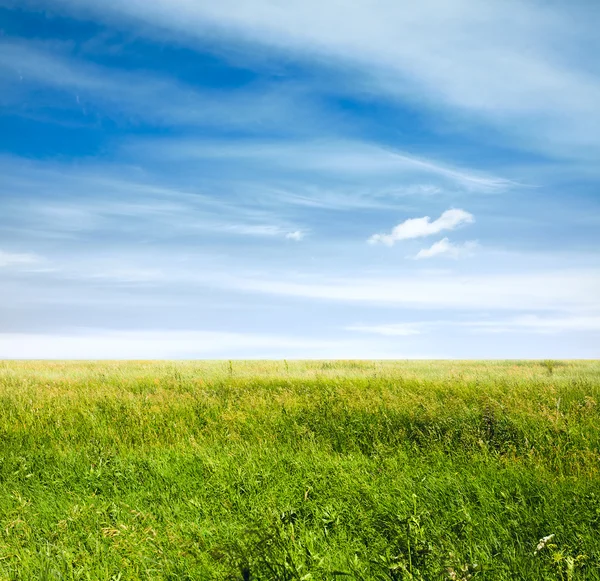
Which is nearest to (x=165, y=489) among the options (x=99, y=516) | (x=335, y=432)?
(x=99, y=516)

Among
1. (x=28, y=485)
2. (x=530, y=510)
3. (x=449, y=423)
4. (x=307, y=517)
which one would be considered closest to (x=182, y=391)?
(x=28, y=485)

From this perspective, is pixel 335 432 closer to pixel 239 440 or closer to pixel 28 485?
pixel 239 440

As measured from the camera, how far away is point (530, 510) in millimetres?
4816

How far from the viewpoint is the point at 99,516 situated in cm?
541

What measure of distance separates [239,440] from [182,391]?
17.0ft

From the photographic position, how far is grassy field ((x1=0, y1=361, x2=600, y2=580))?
4.01 m

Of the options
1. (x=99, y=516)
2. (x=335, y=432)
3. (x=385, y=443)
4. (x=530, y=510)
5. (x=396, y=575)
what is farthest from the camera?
(x=335, y=432)

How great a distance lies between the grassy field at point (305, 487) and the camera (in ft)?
13.1

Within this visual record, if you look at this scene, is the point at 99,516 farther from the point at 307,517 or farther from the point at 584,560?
the point at 584,560

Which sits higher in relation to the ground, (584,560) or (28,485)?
(584,560)

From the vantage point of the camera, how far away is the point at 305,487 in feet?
18.7

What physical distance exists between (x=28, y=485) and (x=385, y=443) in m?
5.43

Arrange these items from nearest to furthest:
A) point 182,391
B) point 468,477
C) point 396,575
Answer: point 396,575 → point 468,477 → point 182,391

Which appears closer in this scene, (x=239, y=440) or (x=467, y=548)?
(x=467, y=548)
